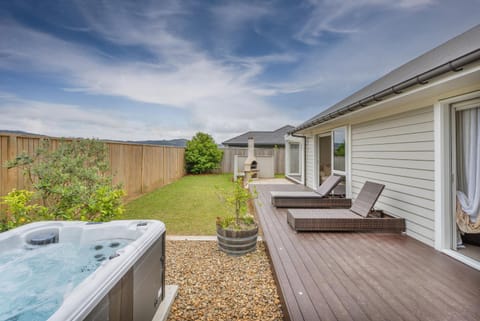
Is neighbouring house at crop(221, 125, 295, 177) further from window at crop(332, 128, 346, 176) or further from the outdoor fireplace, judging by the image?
window at crop(332, 128, 346, 176)

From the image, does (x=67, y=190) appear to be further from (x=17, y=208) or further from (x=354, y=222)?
(x=354, y=222)

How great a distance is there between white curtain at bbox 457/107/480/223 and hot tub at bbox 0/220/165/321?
448 centimetres

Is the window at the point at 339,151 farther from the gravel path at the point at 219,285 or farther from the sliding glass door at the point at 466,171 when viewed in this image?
the gravel path at the point at 219,285

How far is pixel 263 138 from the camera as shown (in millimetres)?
27594

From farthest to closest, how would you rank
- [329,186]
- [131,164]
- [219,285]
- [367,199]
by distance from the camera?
[131,164] → [329,186] → [367,199] → [219,285]

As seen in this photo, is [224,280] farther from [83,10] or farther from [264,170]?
[264,170]

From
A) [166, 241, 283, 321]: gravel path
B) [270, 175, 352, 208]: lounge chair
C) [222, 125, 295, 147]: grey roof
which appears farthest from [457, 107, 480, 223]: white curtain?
[222, 125, 295, 147]: grey roof

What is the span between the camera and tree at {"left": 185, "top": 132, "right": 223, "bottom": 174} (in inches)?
716

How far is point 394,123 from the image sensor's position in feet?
15.9

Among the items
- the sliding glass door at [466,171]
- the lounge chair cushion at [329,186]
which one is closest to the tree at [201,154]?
the lounge chair cushion at [329,186]

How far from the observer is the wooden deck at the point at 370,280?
2.23 metres

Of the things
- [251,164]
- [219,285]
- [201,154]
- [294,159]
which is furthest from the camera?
[201,154]

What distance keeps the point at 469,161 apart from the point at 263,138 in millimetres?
24342

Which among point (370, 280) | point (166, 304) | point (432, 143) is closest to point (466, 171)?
point (432, 143)
